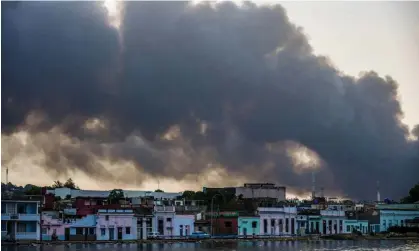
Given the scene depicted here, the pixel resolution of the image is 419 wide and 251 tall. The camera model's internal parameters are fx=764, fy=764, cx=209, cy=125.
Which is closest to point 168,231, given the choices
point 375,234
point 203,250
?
point 203,250

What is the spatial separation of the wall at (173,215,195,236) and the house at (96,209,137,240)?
4738 millimetres

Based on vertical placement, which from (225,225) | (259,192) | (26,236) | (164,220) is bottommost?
(225,225)

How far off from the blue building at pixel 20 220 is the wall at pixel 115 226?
18.6ft

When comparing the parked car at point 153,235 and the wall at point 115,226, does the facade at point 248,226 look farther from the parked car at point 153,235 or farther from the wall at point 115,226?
the wall at point 115,226

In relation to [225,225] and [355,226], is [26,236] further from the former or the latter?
[355,226]

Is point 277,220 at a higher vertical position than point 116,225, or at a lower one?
lower

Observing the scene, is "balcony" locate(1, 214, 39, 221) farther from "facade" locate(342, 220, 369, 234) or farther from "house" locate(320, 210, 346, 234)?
"facade" locate(342, 220, 369, 234)

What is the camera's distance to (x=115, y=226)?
60094 millimetres

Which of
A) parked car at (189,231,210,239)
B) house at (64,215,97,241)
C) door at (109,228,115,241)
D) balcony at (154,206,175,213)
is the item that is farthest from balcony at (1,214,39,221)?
parked car at (189,231,210,239)

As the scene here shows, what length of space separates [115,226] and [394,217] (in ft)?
146

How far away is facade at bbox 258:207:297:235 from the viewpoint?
7344 centimetres

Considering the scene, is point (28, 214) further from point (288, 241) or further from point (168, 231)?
point (288, 241)

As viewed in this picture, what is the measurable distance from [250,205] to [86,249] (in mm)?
29459

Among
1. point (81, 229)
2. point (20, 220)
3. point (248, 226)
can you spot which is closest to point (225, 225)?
point (248, 226)
